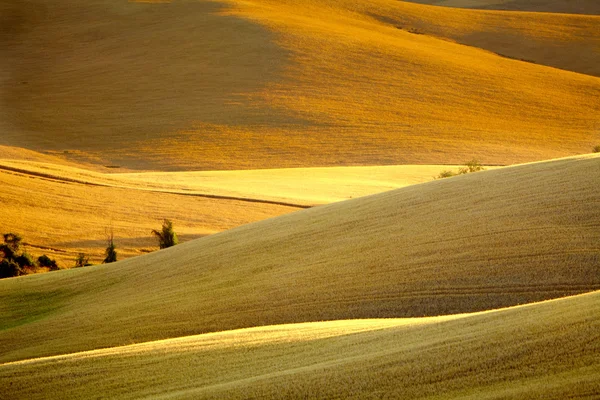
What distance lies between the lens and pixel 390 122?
4756 centimetres

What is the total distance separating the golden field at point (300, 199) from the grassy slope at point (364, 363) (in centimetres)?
3

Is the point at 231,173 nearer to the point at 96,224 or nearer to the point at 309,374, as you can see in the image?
the point at 96,224

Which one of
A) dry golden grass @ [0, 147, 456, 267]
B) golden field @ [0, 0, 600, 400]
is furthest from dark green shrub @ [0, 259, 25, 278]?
golden field @ [0, 0, 600, 400]

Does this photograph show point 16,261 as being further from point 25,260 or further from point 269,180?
point 269,180

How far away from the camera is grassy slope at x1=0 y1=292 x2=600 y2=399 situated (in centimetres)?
535

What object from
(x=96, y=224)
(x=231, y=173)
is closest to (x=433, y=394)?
(x=96, y=224)

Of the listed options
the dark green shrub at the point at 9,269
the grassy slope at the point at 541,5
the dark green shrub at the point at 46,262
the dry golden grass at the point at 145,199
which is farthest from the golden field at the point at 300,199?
the grassy slope at the point at 541,5

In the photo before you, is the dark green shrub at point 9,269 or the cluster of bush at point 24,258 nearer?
the dark green shrub at point 9,269

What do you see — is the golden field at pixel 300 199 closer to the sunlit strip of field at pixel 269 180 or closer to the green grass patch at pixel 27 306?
the green grass patch at pixel 27 306

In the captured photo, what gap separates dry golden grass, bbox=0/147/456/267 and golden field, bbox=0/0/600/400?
0.15 metres

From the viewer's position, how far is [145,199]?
30188 millimetres

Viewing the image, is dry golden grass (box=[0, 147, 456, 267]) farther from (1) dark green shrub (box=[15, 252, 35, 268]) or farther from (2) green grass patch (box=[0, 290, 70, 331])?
(2) green grass patch (box=[0, 290, 70, 331])

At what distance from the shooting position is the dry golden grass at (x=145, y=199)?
2469cm

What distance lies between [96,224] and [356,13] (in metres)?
49.1
